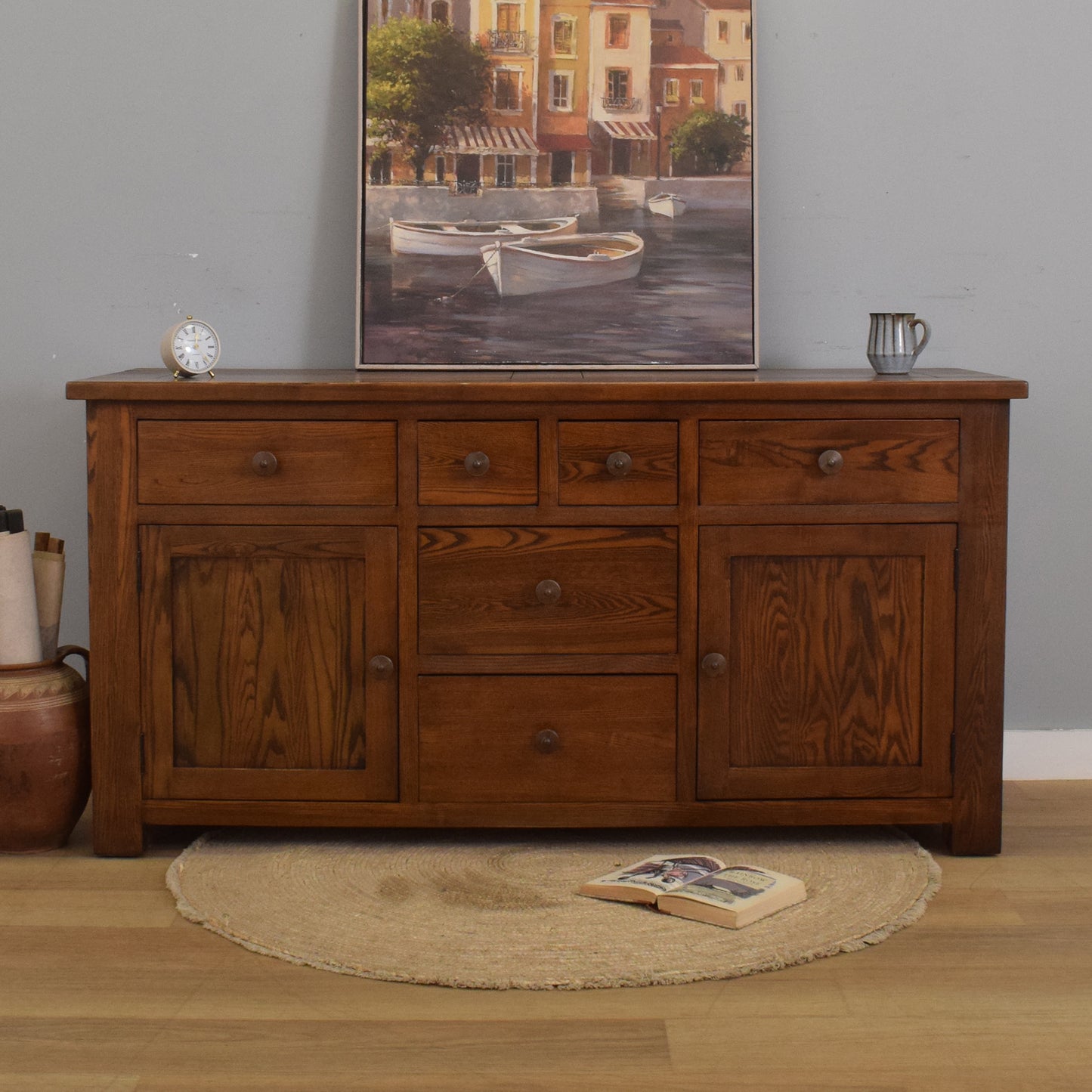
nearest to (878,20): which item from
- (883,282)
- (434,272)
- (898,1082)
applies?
(883,282)

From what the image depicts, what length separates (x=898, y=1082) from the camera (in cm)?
168

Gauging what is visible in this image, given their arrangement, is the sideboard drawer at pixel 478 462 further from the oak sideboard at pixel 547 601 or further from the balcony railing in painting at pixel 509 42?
the balcony railing in painting at pixel 509 42

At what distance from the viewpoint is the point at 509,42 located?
2.75m

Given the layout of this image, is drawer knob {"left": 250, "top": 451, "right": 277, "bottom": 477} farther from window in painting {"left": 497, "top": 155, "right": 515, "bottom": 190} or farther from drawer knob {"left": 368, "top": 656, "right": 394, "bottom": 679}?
window in painting {"left": 497, "top": 155, "right": 515, "bottom": 190}

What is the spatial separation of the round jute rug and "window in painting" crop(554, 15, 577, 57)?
1.58 m

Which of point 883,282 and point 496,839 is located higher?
point 883,282

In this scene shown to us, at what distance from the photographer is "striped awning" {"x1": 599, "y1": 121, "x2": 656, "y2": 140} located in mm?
2768

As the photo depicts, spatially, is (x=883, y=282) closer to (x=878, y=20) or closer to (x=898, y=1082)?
(x=878, y=20)

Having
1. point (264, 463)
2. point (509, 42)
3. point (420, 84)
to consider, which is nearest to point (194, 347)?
point (264, 463)

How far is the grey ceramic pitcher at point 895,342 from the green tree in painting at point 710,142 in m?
0.53

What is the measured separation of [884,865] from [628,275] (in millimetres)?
1265

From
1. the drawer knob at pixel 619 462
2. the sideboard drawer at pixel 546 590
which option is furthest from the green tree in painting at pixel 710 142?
the sideboard drawer at pixel 546 590

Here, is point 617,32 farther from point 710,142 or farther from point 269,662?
point 269,662

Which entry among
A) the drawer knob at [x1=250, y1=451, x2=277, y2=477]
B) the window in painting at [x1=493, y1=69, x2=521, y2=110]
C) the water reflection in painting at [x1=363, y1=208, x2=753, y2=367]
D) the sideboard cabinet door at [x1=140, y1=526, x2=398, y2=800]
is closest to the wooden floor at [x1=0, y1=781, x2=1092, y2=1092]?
the sideboard cabinet door at [x1=140, y1=526, x2=398, y2=800]
